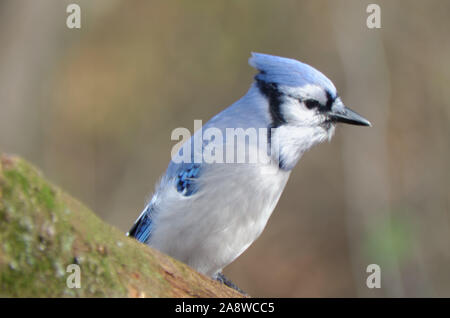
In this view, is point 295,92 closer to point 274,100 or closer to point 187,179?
point 274,100

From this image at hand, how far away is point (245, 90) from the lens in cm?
548

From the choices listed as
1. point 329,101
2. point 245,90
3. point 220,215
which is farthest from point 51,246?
point 245,90

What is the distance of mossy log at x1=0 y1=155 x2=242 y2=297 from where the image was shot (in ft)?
4.27

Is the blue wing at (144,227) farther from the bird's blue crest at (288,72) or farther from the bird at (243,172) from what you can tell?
the bird's blue crest at (288,72)


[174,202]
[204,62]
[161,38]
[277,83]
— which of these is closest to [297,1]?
[204,62]

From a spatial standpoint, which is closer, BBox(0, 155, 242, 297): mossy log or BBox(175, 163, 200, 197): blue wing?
BBox(0, 155, 242, 297): mossy log

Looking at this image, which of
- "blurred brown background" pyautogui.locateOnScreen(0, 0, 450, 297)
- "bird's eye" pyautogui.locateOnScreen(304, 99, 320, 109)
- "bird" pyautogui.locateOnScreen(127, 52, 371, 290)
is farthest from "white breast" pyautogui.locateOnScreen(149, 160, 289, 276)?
"blurred brown background" pyautogui.locateOnScreen(0, 0, 450, 297)

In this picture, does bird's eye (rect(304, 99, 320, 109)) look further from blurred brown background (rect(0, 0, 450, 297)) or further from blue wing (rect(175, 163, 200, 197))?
blurred brown background (rect(0, 0, 450, 297))

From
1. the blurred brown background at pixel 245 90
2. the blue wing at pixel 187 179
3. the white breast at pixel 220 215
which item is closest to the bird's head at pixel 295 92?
the white breast at pixel 220 215

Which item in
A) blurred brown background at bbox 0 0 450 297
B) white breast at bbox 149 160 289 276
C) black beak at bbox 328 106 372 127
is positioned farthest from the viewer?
blurred brown background at bbox 0 0 450 297

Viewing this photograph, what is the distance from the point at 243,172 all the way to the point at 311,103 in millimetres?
468

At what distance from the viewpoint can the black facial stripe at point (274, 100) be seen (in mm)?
2484
